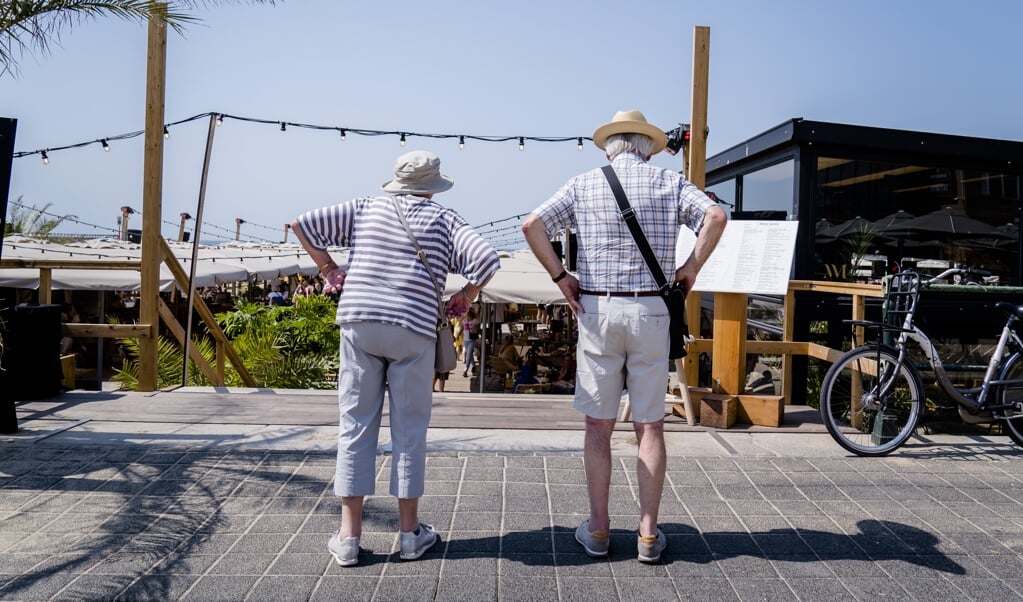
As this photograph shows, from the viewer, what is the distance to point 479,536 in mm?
3428

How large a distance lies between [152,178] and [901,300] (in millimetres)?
5564

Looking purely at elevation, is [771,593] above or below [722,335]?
below

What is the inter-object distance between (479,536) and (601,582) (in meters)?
0.63

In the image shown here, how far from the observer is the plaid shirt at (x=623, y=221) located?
3199mm

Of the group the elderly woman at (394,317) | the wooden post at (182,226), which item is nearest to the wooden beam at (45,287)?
the elderly woman at (394,317)

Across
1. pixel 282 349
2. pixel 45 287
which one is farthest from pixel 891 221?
pixel 45 287

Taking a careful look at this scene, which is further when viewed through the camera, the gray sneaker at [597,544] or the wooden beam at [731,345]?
the wooden beam at [731,345]

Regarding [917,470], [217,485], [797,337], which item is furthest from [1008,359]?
[217,485]

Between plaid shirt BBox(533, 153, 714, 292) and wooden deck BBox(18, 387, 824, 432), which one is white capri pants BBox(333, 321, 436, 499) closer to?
plaid shirt BBox(533, 153, 714, 292)

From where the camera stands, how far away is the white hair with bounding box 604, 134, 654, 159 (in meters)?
3.41

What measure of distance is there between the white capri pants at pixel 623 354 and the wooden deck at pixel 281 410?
7.20 ft

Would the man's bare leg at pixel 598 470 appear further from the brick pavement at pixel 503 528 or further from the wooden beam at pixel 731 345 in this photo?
the wooden beam at pixel 731 345

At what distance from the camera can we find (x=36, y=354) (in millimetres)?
6086

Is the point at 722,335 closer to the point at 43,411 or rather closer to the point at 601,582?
the point at 601,582
